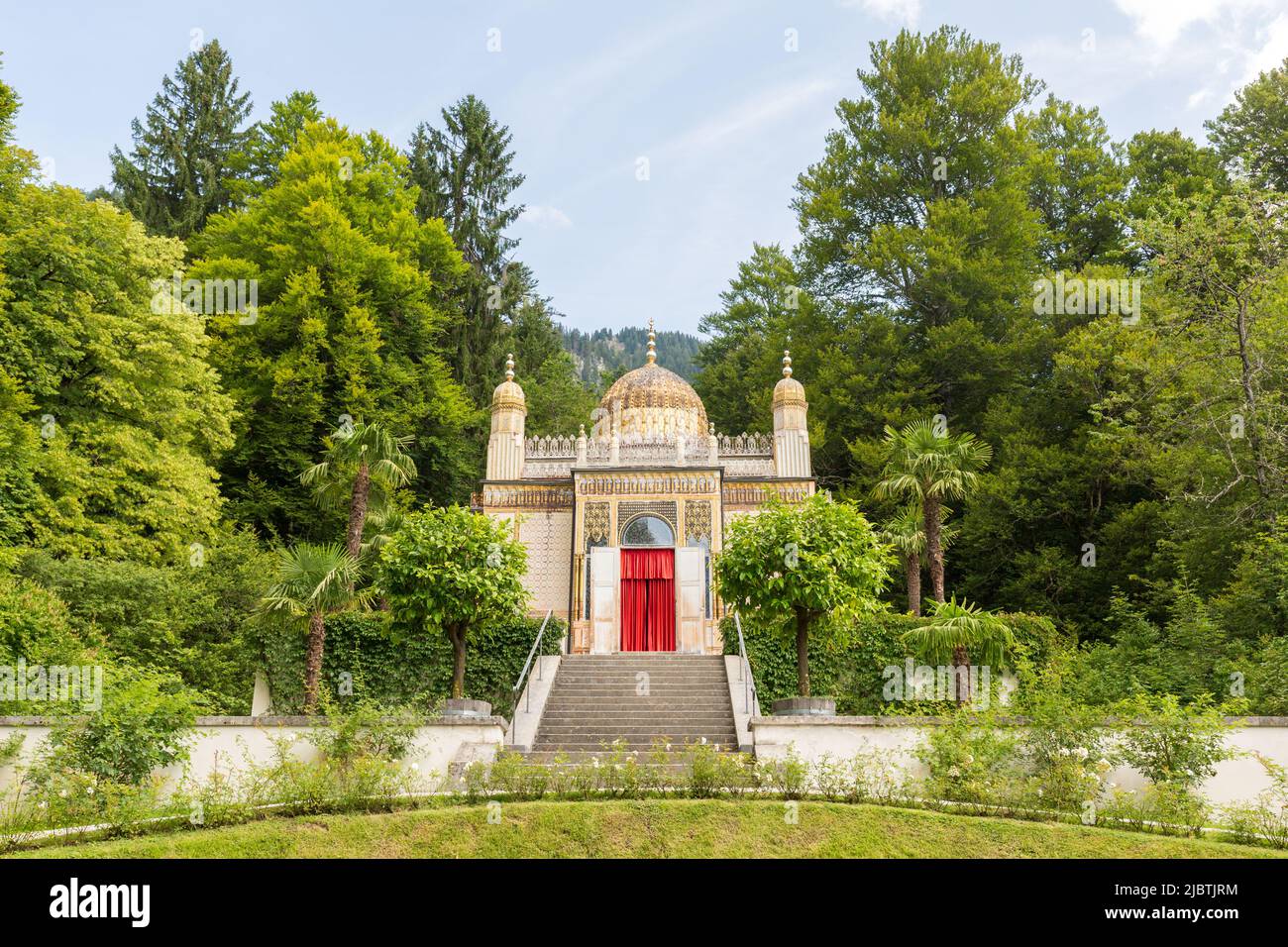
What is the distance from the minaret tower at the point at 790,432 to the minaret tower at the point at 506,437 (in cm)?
709

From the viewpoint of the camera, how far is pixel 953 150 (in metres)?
34.4

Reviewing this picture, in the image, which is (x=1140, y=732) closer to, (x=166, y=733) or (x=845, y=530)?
(x=845, y=530)

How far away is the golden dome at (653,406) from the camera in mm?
30547

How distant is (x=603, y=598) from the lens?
25.1 metres

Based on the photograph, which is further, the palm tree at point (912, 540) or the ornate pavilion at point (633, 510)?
the ornate pavilion at point (633, 510)

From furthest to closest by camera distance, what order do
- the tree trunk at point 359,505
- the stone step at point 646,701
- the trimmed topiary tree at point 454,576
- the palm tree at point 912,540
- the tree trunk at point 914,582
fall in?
1. the palm tree at point 912,540
2. the tree trunk at point 914,582
3. the tree trunk at point 359,505
4. the stone step at point 646,701
5. the trimmed topiary tree at point 454,576

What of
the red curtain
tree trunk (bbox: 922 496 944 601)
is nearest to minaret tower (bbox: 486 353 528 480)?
the red curtain

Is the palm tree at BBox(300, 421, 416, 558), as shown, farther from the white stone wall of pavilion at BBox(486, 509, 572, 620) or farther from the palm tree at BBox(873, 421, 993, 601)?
the palm tree at BBox(873, 421, 993, 601)

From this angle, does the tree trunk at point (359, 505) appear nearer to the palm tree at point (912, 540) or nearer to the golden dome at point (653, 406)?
the palm tree at point (912, 540)

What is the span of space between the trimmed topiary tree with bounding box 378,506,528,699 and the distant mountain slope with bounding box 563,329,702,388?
104489mm

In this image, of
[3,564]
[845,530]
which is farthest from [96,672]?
[845,530]

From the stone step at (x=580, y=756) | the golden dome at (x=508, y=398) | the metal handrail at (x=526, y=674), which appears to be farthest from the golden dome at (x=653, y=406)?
the stone step at (x=580, y=756)

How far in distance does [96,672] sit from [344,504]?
43.5 feet

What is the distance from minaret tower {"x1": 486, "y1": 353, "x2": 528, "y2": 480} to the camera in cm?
2764
